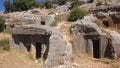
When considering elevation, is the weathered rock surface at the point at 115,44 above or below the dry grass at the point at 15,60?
above

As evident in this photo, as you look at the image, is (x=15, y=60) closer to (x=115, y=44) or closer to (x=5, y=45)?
(x=5, y=45)

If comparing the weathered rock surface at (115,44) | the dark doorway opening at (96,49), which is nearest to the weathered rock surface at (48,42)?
the dark doorway opening at (96,49)

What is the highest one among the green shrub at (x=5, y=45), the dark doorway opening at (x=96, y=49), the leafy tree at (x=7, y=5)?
the leafy tree at (x=7, y=5)

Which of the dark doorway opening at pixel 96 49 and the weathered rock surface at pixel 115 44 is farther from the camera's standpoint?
the dark doorway opening at pixel 96 49

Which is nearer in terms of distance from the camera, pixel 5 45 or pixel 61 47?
pixel 61 47

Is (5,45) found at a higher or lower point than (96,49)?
higher

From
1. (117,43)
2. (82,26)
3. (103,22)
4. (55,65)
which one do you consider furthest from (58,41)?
(103,22)

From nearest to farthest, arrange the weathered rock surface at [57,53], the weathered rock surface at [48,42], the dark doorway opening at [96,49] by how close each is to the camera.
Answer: the weathered rock surface at [57,53]
the weathered rock surface at [48,42]
the dark doorway opening at [96,49]

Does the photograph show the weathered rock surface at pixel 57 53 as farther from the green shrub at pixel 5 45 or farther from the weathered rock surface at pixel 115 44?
the green shrub at pixel 5 45

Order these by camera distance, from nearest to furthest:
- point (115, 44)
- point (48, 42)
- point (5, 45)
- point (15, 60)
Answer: point (15, 60) → point (48, 42) → point (115, 44) → point (5, 45)

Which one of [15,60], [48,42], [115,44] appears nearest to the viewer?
[15,60]

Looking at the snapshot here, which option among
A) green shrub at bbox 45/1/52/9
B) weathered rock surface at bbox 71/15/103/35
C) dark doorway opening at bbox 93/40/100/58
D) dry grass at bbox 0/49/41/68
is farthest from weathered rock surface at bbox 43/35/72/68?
green shrub at bbox 45/1/52/9

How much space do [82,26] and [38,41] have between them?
368cm

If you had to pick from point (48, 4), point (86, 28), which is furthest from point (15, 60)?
point (48, 4)
